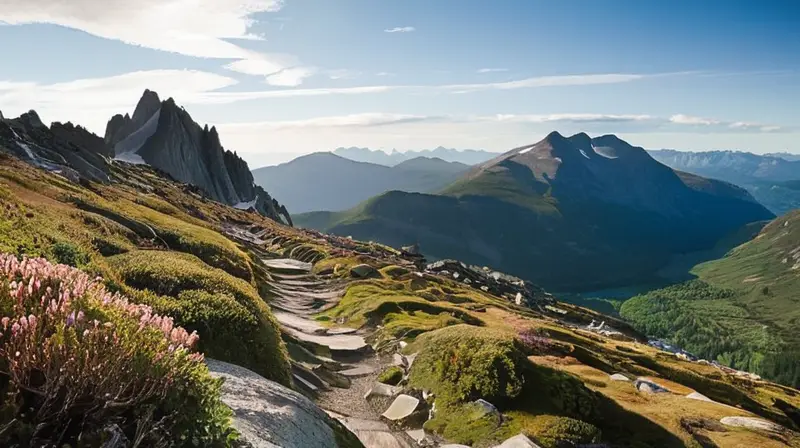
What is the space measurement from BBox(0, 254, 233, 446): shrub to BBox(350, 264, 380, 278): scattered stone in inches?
2507

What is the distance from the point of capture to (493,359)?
27.2 m

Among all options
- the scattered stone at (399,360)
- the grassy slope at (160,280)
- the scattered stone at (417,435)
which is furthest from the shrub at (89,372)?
the scattered stone at (399,360)

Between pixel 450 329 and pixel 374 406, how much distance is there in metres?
7.81

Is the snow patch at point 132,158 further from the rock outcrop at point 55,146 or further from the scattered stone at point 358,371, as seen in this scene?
the scattered stone at point 358,371

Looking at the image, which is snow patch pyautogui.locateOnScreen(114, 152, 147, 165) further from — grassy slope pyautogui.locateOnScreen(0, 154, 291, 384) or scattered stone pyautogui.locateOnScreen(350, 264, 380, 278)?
grassy slope pyautogui.locateOnScreen(0, 154, 291, 384)

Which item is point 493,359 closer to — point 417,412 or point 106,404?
point 417,412

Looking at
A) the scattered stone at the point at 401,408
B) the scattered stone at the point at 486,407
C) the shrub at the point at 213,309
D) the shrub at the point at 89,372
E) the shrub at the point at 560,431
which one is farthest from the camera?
the scattered stone at the point at 401,408

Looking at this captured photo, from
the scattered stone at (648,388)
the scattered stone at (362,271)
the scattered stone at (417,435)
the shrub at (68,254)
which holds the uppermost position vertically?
→ the shrub at (68,254)

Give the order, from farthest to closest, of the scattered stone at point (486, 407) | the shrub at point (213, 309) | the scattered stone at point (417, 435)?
the scattered stone at point (486, 407), the scattered stone at point (417, 435), the shrub at point (213, 309)

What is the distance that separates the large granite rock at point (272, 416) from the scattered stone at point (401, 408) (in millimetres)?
8470

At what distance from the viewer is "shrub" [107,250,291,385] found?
20797 mm

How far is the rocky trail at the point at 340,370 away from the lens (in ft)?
83.9

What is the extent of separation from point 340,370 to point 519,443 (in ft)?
56.3

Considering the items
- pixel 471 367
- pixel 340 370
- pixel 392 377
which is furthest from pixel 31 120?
pixel 471 367
